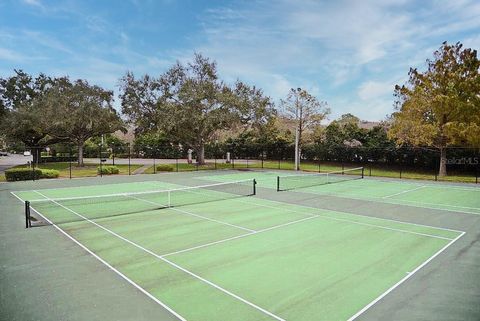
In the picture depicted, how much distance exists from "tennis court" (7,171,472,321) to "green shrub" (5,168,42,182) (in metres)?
12.8

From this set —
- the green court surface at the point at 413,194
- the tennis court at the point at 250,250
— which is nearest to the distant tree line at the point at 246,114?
the green court surface at the point at 413,194

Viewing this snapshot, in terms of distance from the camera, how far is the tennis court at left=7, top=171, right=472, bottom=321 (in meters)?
6.45

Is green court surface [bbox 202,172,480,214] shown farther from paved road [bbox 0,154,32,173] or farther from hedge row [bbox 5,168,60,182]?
paved road [bbox 0,154,32,173]

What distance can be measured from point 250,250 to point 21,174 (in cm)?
2461

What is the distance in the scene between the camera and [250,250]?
9.45m

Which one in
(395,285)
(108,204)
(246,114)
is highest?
(246,114)

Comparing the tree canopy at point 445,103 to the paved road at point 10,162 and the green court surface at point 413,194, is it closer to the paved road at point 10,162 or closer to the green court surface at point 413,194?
the green court surface at point 413,194

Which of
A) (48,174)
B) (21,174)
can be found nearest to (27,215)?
(21,174)

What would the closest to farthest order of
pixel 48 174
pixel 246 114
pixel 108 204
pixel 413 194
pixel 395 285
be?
1. pixel 395 285
2. pixel 108 204
3. pixel 413 194
4. pixel 48 174
5. pixel 246 114

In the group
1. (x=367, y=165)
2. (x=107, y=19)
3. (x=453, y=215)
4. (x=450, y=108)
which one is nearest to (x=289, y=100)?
(x=367, y=165)

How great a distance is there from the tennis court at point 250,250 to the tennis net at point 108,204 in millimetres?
55

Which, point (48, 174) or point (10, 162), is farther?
point (10, 162)

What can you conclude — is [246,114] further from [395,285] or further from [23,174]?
[395,285]

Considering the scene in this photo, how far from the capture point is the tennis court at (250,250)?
645 centimetres
